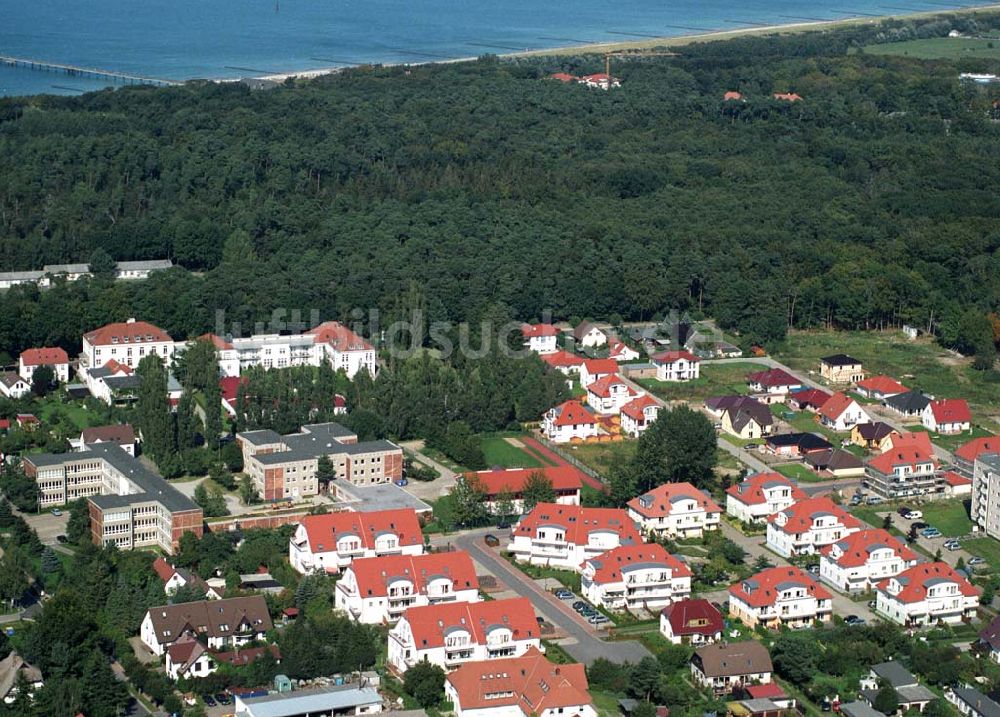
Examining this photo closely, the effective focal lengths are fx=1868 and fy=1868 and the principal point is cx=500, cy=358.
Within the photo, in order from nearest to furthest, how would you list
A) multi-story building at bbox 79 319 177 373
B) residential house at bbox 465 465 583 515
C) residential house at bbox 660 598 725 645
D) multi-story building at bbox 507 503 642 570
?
residential house at bbox 660 598 725 645, multi-story building at bbox 507 503 642 570, residential house at bbox 465 465 583 515, multi-story building at bbox 79 319 177 373

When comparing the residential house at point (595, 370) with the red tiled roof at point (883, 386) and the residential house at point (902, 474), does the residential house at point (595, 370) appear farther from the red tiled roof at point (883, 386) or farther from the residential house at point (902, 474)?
the residential house at point (902, 474)

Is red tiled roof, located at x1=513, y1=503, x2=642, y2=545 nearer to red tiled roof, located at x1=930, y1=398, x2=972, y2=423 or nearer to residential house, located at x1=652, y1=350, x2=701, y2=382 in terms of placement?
red tiled roof, located at x1=930, y1=398, x2=972, y2=423

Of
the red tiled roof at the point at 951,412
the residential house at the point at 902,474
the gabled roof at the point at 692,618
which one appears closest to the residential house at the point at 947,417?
the red tiled roof at the point at 951,412

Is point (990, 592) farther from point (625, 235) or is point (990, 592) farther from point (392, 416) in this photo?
point (625, 235)

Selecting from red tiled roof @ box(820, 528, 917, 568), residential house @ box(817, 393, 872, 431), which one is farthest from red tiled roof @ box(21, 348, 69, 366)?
red tiled roof @ box(820, 528, 917, 568)

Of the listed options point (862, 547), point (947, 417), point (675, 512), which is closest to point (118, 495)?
point (675, 512)

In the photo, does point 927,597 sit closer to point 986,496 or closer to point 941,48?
point 986,496
